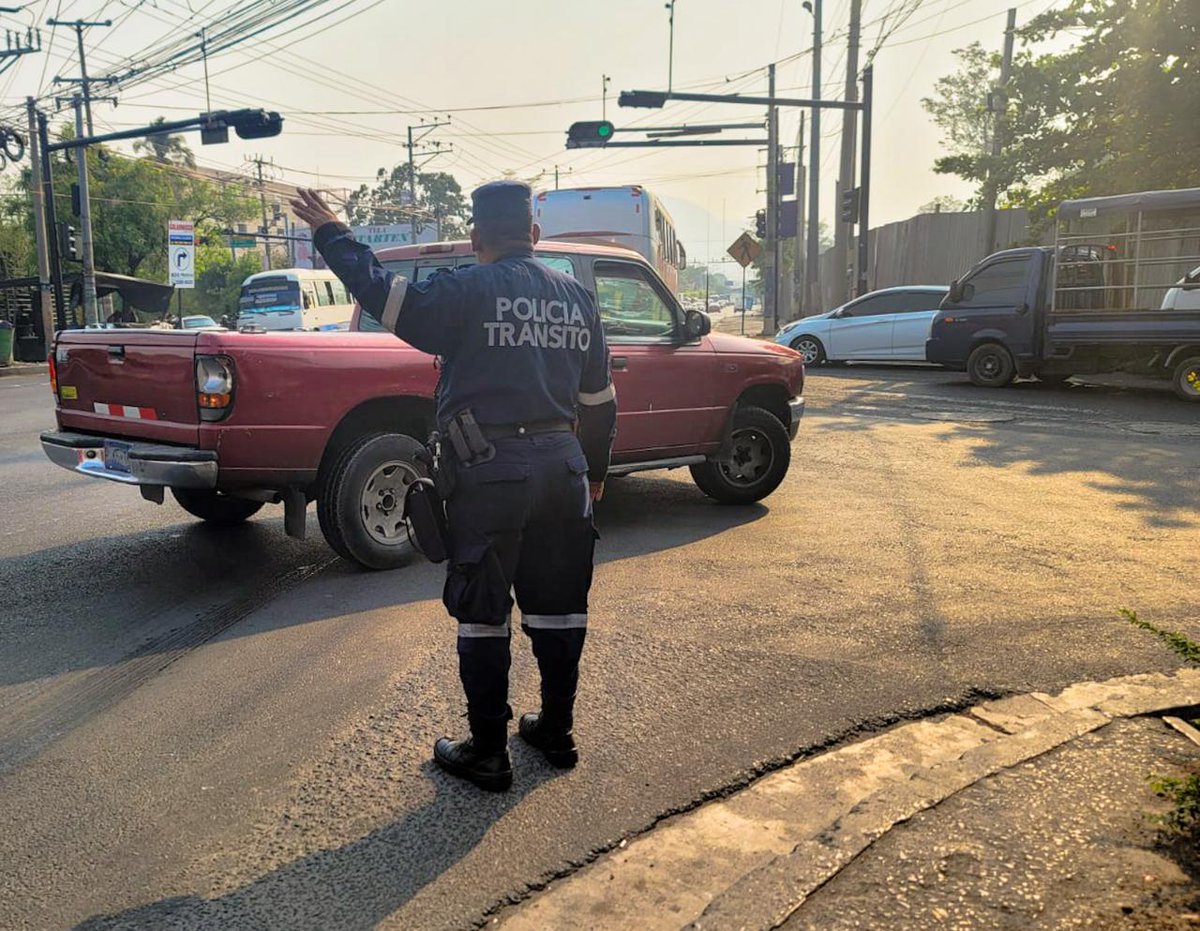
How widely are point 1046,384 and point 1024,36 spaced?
959 cm

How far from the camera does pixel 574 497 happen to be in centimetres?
314

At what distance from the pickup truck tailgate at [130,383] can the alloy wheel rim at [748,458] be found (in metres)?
3.69

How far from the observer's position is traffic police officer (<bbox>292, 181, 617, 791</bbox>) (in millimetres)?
3000

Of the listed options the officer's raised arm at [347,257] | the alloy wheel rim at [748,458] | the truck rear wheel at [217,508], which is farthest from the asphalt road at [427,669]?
the officer's raised arm at [347,257]

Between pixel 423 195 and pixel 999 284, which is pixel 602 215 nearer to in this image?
pixel 999 284

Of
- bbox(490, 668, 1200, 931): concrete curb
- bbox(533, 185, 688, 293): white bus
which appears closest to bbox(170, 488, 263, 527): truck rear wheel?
bbox(490, 668, 1200, 931): concrete curb

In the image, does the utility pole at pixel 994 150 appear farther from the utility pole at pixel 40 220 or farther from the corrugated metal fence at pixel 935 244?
the utility pole at pixel 40 220

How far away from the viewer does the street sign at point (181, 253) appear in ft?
81.5

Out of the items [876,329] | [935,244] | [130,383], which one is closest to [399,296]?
[130,383]

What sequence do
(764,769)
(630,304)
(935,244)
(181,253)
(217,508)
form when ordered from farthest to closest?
(935,244), (181,253), (630,304), (217,508), (764,769)

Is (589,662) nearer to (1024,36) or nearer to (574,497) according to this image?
→ (574,497)

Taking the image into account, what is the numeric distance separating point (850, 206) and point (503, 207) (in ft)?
70.4

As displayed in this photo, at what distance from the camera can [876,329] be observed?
18328 millimetres

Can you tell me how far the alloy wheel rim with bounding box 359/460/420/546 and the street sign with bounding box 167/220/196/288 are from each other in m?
21.7
